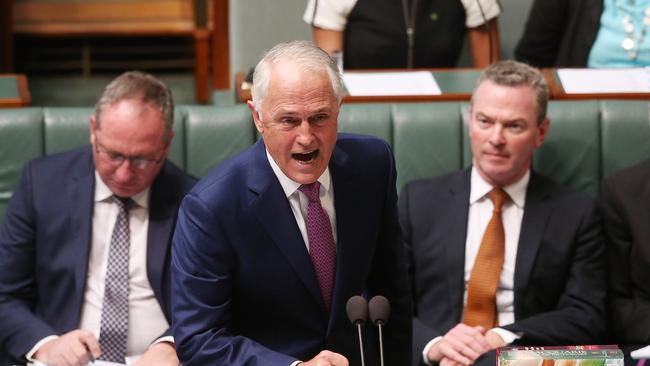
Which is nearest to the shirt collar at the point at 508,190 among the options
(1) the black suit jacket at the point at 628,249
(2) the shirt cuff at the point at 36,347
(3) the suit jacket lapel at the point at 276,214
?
(1) the black suit jacket at the point at 628,249

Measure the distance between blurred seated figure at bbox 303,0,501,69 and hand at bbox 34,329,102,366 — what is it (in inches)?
64.7

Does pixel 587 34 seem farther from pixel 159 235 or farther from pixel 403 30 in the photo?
pixel 159 235

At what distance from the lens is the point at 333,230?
253 cm

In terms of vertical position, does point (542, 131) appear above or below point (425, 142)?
above

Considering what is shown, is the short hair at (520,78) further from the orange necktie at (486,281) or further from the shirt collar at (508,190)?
the orange necktie at (486,281)

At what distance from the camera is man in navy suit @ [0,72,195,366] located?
314 centimetres

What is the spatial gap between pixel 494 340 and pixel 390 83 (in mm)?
1111

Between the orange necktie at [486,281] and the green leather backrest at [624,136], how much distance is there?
55 centimetres

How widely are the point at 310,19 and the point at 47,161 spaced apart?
1318mm

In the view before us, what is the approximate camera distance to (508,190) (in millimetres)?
3375

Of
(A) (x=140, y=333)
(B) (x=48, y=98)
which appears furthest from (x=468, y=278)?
(B) (x=48, y=98)

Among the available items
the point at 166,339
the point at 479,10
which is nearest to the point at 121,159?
the point at 166,339

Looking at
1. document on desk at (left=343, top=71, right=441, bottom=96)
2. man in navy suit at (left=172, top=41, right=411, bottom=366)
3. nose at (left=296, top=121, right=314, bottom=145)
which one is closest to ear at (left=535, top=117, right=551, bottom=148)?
document on desk at (left=343, top=71, right=441, bottom=96)

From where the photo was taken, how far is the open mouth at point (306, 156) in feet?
7.71
